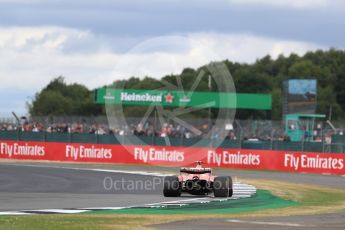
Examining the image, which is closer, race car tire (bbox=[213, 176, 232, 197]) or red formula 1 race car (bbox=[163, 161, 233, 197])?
race car tire (bbox=[213, 176, 232, 197])

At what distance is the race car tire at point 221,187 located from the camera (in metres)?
21.7

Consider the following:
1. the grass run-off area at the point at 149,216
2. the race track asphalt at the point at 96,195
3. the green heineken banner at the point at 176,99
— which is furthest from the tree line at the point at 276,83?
the grass run-off area at the point at 149,216

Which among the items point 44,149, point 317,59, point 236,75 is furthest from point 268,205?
point 317,59

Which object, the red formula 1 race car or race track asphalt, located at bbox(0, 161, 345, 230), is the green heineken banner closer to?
race track asphalt, located at bbox(0, 161, 345, 230)

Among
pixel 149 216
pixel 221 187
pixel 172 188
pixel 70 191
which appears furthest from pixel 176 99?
pixel 149 216

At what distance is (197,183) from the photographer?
22.2 metres

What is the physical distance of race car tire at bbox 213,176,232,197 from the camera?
71.3ft

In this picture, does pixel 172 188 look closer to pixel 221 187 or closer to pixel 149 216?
pixel 221 187

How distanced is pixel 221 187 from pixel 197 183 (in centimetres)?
73

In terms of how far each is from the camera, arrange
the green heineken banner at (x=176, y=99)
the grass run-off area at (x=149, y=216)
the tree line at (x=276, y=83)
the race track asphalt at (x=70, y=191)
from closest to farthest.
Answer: the grass run-off area at (x=149, y=216) < the race track asphalt at (x=70, y=191) < the green heineken banner at (x=176, y=99) < the tree line at (x=276, y=83)

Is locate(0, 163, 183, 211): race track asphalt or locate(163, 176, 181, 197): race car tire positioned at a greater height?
locate(163, 176, 181, 197): race car tire

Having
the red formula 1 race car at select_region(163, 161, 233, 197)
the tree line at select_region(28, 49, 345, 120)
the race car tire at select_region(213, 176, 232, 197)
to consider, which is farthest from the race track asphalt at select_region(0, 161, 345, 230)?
the tree line at select_region(28, 49, 345, 120)

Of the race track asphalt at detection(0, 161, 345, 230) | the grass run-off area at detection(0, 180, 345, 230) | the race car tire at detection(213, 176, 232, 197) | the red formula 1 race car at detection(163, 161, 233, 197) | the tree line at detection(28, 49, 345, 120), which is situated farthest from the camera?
the tree line at detection(28, 49, 345, 120)

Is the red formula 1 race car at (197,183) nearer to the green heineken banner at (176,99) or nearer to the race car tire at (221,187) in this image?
the race car tire at (221,187)
